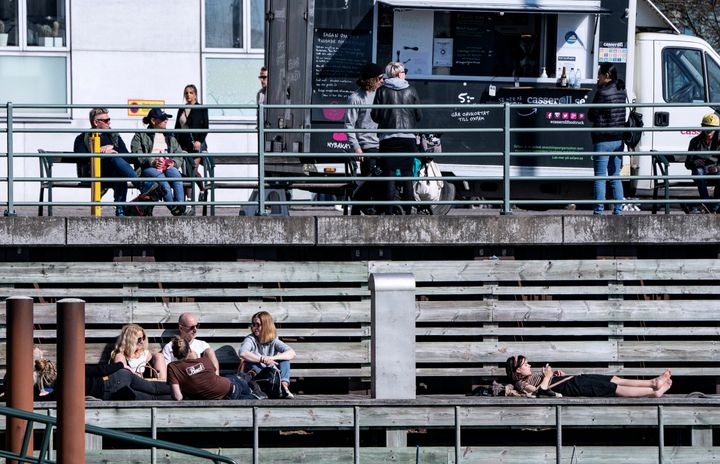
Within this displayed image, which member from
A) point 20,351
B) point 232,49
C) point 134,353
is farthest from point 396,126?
point 232,49

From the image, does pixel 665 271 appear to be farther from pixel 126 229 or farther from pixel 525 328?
pixel 126 229

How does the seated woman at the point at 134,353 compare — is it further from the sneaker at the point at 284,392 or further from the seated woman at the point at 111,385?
the sneaker at the point at 284,392

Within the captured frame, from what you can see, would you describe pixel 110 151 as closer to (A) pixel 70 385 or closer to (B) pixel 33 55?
(B) pixel 33 55

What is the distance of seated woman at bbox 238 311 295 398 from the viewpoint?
1240 centimetres

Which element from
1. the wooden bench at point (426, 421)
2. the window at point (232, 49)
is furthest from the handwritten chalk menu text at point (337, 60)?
the wooden bench at point (426, 421)

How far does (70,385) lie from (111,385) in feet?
14.9

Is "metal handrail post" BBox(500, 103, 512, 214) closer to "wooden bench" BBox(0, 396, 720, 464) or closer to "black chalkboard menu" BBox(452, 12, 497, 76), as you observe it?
"wooden bench" BBox(0, 396, 720, 464)

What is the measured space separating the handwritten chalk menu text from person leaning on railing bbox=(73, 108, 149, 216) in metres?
2.52

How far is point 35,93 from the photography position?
19531mm

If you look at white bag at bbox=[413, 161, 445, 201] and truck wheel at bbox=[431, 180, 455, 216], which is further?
truck wheel at bbox=[431, 180, 455, 216]

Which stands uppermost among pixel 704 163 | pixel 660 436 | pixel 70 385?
pixel 704 163

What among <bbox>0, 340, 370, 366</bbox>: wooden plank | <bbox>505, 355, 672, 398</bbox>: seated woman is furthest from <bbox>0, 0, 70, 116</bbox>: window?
<bbox>505, 355, 672, 398</bbox>: seated woman

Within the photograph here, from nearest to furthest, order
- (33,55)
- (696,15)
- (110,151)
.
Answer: (110,151), (33,55), (696,15)

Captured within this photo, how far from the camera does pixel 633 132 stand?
15070 millimetres
